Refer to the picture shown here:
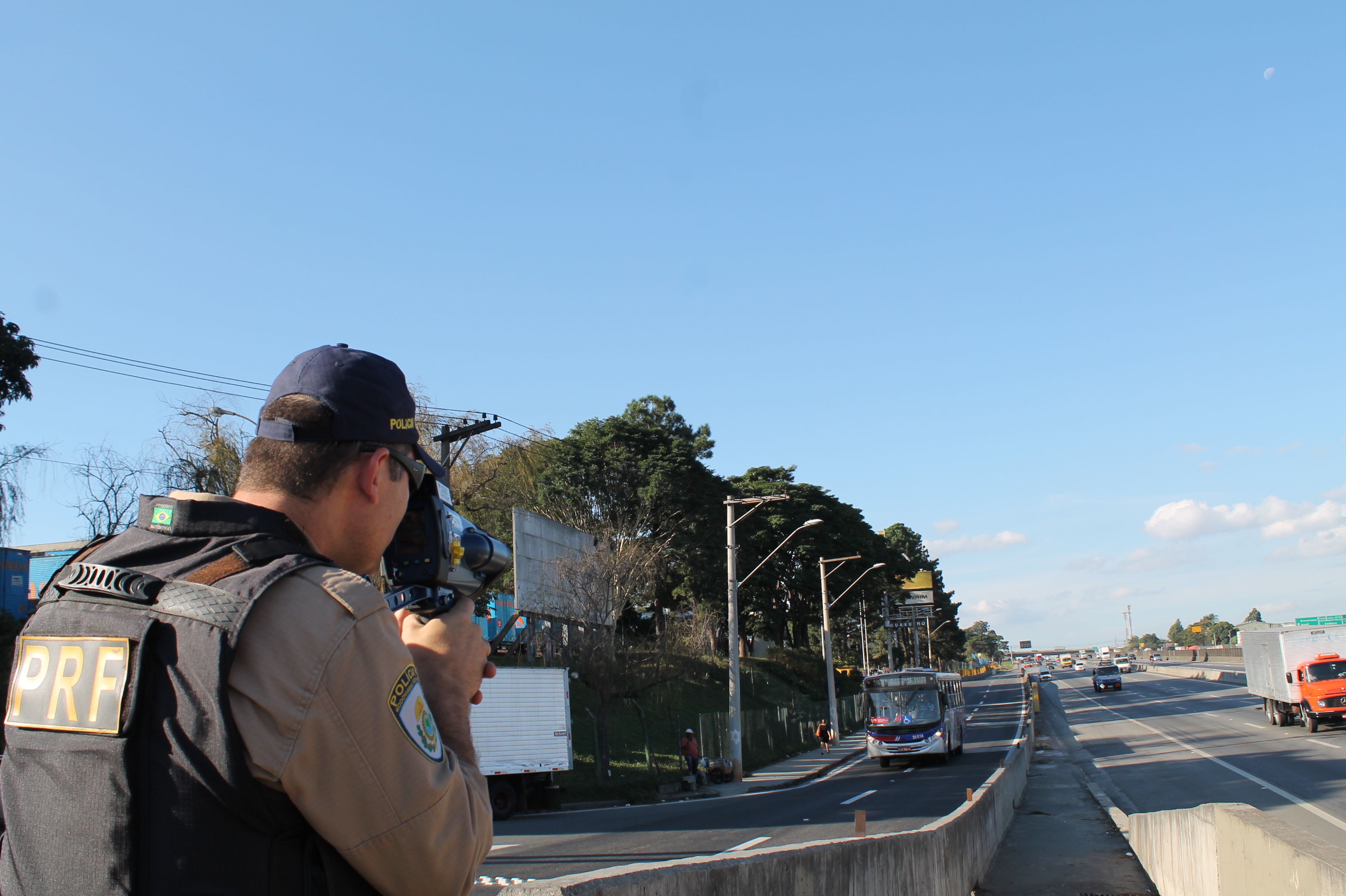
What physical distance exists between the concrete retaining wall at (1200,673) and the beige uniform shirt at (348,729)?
6802 cm

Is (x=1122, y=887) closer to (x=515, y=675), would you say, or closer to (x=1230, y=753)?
(x=515, y=675)

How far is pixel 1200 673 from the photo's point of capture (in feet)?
262

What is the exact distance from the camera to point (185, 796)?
1.41 metres

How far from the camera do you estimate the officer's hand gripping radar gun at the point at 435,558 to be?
1.96 m

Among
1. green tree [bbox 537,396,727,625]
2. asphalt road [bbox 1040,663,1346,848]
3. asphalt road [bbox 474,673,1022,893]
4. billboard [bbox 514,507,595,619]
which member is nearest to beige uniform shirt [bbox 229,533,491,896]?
asphalt road [bbox 474,673,1022,893]

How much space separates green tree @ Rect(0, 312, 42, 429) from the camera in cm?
2319

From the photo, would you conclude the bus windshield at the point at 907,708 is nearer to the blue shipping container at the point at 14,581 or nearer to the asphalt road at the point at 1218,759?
the asphalt road at the point at 1218,759

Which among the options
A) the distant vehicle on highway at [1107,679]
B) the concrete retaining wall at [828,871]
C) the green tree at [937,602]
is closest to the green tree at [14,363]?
the concrete retaining wall at [828,871]

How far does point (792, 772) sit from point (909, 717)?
430 cm

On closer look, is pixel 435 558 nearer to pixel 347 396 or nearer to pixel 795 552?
pixel 347 396

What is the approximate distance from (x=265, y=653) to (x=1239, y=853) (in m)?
7.55

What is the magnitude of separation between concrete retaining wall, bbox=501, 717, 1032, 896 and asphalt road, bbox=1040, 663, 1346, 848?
3.09m

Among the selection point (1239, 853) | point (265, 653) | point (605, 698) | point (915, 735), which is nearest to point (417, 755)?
point (265, 653)

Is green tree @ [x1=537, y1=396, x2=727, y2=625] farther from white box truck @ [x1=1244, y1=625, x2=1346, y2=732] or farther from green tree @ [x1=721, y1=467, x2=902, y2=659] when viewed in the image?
white box truck @ [x1=1244, y1=625, x2=1346, y2=732]
